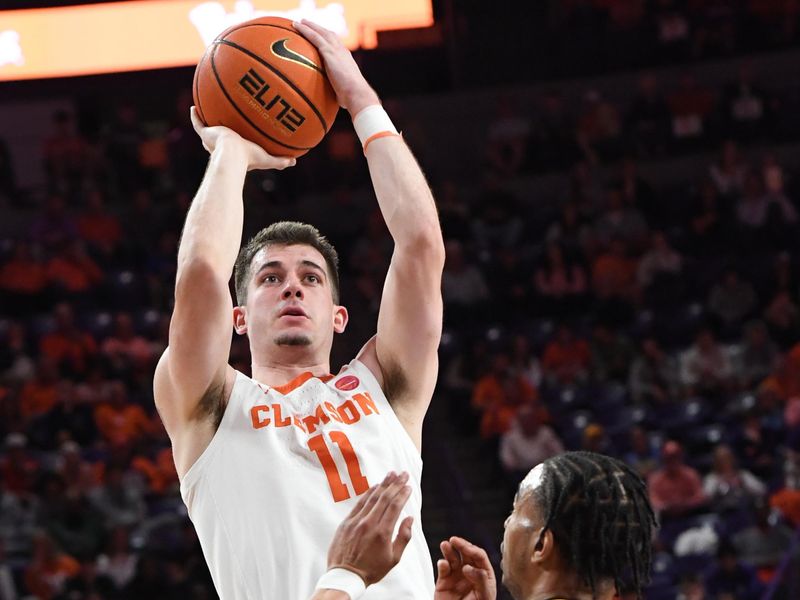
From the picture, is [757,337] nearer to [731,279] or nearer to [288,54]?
[731,279]

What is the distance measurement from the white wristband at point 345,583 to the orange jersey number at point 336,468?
783 millimetres

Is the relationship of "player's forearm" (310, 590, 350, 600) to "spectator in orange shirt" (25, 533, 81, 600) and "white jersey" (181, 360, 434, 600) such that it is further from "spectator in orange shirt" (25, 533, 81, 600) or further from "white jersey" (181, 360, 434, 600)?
"spectator in orange shirt" (25, 533, 81, 600)

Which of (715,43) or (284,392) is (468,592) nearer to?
(284,392)

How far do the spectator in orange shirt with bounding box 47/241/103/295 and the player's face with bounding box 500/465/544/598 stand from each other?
1007 cm

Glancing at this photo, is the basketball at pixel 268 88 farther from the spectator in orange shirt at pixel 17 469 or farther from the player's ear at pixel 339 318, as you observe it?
the spectator in orange shirt at pixel 17 469

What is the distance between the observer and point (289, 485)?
3252 mm

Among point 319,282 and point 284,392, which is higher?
point 319,282

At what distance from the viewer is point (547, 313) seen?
12.1m

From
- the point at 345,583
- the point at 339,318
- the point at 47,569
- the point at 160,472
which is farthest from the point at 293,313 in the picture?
the point at 160,472

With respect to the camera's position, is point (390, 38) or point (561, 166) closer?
point (390, 38)

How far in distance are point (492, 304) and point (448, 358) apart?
89 centimetres

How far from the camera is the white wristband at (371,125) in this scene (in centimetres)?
363

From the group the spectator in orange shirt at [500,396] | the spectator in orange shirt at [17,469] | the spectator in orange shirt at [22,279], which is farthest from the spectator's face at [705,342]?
the spectator in orange shirt at [22,279]

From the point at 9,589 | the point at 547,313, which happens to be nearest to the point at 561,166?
the point at 547,313
